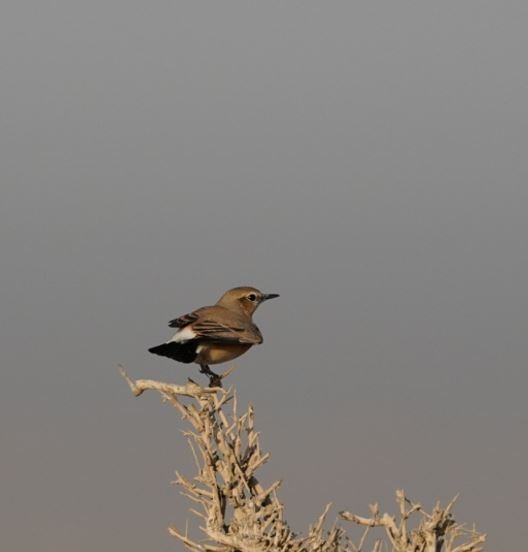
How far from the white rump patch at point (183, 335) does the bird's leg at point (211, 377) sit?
44 cm

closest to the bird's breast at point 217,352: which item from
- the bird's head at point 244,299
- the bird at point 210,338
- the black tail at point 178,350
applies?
the bird at point 210,338

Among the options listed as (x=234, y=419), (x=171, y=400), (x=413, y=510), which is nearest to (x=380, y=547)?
(x=413, y=510)

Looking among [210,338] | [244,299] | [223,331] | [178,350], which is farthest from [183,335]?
[244,299]

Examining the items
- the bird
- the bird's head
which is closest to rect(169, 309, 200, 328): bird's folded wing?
the bird

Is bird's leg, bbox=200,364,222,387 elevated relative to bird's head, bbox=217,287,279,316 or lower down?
lower down

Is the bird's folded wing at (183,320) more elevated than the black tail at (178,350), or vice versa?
the bird's folded wing at (183,320)

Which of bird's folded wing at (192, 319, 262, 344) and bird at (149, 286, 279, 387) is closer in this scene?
bird at (149, 286, 279, 387)

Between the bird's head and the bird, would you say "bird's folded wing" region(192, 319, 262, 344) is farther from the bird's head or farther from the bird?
the bird's head

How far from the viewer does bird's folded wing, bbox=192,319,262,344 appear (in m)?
10.2

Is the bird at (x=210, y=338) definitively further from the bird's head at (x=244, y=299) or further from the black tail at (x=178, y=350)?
the bird's head at (x=244, y=299)

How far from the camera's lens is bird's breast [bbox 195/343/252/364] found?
33.9 ft

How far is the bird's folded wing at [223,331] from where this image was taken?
10.2 m

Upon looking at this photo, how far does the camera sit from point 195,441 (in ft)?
23.9

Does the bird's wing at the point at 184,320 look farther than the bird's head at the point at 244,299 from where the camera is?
No
